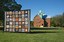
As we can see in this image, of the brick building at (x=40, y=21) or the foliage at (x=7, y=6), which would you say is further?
the brick building at (x=40, y=21)

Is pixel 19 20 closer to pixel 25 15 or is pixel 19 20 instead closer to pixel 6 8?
pixel 25 15

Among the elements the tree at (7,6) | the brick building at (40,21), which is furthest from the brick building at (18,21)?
the brick building at (40,21)

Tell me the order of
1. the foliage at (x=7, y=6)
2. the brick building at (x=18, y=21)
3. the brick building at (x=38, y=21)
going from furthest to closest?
1. the brick building at (x=38, y=21)
2. the foliage at (x=7, y=6)
3. the brick building at (x=18, y=21)

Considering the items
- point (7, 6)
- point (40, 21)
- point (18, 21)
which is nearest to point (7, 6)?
point (7, 6)

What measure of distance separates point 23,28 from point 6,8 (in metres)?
17.6

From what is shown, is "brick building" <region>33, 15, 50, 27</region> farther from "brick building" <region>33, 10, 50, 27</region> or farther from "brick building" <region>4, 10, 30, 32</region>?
"brick building" <region>4, 10, 30, 32</region>

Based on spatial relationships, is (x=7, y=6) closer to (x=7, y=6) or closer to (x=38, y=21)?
(x=7, y=6)

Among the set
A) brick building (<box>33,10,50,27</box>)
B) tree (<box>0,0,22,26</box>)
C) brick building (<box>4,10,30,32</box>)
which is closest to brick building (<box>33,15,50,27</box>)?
brick building (<box>33,10,50,27</box>)

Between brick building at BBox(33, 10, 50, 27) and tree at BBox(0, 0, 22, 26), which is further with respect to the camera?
brick building at BBox(33, 10, 50, 27)

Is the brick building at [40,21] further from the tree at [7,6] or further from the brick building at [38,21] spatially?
the tree at [7,6]

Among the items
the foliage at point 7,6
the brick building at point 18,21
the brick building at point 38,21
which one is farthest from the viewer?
the brick building at point 38,21

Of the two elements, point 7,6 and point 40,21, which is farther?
point 40,21

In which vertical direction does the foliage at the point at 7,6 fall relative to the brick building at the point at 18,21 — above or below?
above

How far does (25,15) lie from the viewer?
96.0ft
